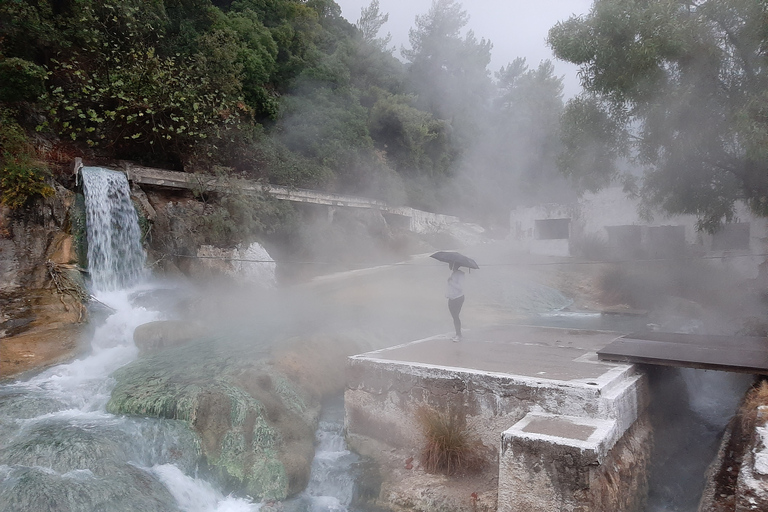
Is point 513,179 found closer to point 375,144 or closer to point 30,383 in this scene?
point 375,144

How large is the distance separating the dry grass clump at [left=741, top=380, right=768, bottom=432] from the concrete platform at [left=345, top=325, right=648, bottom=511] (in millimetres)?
902

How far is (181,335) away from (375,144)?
18383mm

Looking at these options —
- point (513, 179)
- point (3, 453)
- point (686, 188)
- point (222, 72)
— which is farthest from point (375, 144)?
point (3, 453)

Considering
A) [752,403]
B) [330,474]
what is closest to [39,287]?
[330,474]

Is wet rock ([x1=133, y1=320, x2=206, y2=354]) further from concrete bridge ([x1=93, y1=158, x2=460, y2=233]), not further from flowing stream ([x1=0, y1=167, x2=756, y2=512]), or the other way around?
concrete bridge ([x1=93, y1=158, x2=460, y2=233])

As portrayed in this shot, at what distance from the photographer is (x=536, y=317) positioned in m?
13.1

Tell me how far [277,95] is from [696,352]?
1841 cm

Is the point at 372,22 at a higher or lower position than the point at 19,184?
higher

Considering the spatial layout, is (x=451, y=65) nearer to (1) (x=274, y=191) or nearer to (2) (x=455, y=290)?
(1) (x=274, y=191)

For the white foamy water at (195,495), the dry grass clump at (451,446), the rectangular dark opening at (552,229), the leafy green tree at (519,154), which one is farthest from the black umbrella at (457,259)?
the leafy green tree at (519,154)

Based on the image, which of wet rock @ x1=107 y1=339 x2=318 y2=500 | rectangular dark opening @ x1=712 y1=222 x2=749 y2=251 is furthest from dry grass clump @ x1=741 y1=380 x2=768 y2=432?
rectangular dark opening @ x1=712 y1=222 x2=749 y2=251

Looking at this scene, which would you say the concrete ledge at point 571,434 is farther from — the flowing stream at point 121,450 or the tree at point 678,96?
the tree at point 678,96

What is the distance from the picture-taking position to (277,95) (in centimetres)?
2016

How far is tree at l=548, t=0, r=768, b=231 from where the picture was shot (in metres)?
8.16
